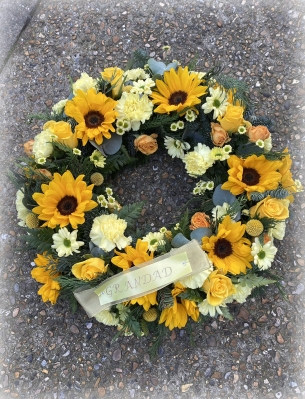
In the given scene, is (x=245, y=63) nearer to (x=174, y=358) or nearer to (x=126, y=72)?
(x=126, y=72)

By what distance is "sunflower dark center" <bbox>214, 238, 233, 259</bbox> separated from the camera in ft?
5.69

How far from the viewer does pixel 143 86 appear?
188 centimetres

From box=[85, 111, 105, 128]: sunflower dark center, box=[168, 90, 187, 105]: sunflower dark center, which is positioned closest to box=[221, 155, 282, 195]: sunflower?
box=[168, 90, 187, 105]: sunflower dark center

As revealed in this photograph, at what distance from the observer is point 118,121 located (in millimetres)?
1896

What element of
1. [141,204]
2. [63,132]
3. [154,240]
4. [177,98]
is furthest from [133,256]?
[177,98]

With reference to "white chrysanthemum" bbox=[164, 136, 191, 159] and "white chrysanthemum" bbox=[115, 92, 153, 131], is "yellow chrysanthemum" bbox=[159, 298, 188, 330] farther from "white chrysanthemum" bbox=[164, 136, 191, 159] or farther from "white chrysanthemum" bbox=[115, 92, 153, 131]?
"white chrysanthemum" bbox=[115, 92, 153, 131]

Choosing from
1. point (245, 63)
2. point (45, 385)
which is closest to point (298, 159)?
point (245, 63)

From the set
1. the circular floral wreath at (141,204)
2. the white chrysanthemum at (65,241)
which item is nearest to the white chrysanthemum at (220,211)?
the circular floral wreath at (141,204)

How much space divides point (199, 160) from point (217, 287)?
1.69ft

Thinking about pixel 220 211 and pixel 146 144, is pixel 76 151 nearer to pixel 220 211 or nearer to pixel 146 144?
pixel 146 144

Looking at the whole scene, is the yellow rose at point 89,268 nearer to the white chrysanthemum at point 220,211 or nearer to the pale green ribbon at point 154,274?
the pale green ribbon at point 154,274

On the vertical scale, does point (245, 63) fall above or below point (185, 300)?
above

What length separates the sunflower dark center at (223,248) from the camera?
5.69 ft

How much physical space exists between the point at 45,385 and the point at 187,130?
1.27 metres
